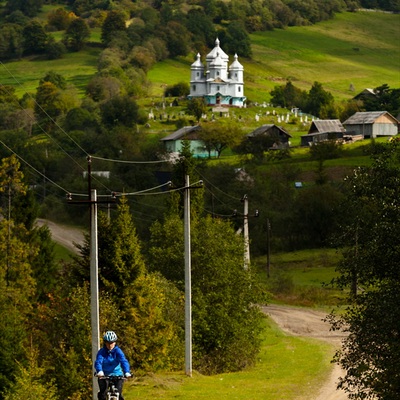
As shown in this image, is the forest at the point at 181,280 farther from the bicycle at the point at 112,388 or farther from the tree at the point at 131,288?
the bicycle at the point at 112,388

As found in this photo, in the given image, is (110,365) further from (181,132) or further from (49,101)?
(49,101)

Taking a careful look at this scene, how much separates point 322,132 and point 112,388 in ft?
450

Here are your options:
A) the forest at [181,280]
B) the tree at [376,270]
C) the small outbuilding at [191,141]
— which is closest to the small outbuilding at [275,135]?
the small outbuilding at [191,141]

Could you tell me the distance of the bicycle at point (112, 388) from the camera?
74.4ft

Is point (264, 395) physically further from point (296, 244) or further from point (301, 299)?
point (296, 244)

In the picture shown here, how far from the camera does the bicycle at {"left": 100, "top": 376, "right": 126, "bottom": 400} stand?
22672 millimetres

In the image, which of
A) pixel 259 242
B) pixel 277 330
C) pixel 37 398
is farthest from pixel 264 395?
pixel 259 242

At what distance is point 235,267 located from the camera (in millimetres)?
53406

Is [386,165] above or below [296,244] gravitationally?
above

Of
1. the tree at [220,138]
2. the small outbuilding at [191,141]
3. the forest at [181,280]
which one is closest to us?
the forest at [181,280]

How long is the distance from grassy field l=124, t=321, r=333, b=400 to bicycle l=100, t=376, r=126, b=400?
14.4 m

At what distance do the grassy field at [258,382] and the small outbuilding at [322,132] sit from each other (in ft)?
332

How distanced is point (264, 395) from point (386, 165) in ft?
35.1

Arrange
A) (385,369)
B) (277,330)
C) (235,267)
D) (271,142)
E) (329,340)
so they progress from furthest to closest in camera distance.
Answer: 1. (271,142)
2. (277,330)
3. (329,340)
4. (235,267)
5. (385,369)
